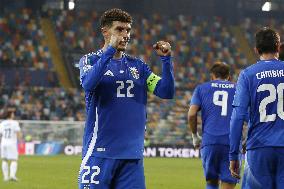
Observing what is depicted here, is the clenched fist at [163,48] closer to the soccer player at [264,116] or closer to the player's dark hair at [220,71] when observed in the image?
the soccer player at [264,116]

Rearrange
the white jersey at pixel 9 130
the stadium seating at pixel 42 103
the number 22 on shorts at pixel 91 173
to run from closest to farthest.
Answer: the number 22 on shorts at pixel 91 173 < the white jersey at pixel 9 130 < the stadium seating at pixel 42 103

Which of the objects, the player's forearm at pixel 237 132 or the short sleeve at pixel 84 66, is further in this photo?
the player's forearm at pixel 237 132

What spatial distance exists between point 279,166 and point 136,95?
152 cm

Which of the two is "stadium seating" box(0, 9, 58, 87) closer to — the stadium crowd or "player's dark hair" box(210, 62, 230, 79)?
the stadium crowd

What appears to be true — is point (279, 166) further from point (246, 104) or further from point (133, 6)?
point (133, 6)

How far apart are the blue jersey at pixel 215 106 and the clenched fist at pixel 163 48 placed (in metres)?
4.73

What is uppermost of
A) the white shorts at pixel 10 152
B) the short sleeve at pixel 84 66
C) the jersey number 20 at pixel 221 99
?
the short sleeve at pixel 84 66

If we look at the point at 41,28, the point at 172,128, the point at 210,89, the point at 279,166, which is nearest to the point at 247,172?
the point at 279,166

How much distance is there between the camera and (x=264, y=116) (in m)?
7.18

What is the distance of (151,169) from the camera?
25844 mm

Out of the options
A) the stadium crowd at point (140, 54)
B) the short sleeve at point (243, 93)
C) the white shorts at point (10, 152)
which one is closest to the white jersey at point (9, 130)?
the white shorts at point (10, 152)

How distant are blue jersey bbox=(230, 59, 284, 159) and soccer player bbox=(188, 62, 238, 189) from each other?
415cm

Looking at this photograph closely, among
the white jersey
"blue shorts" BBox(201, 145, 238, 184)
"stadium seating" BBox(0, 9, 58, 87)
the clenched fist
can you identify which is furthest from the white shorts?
"stadium seating" BBox(0, 9, 58, 87)

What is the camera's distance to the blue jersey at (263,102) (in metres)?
7.14
